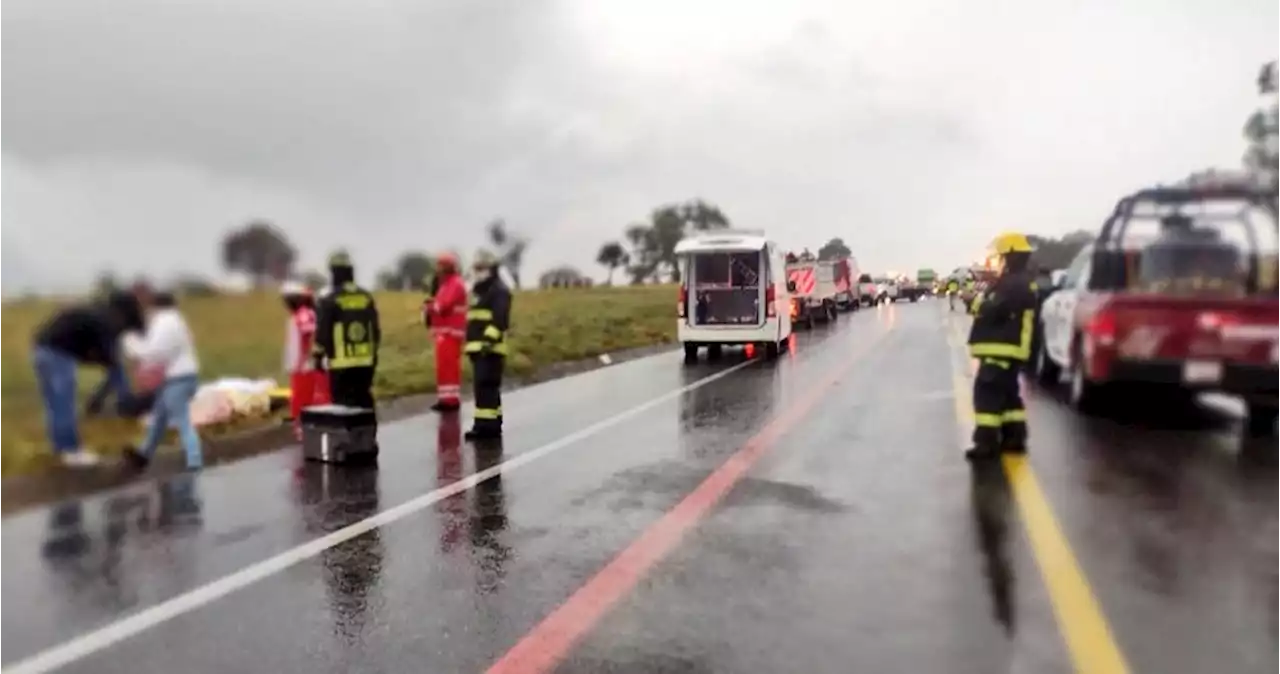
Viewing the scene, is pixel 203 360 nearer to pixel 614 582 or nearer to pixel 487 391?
pixel 487 391

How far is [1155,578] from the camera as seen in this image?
6039 millimetres

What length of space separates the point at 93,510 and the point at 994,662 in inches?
249

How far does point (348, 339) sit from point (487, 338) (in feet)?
4.44

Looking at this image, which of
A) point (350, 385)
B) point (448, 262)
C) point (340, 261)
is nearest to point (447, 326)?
point (448, 262)

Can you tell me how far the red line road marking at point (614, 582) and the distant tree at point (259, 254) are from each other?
2.65 m

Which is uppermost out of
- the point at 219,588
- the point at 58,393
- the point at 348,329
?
the point at 348,329

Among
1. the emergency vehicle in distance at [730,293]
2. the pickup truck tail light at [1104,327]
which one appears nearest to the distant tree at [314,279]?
the pickup truck tail light at [1104,327]

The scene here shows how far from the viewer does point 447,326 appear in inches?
553

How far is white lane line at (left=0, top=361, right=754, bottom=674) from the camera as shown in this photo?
5125mm

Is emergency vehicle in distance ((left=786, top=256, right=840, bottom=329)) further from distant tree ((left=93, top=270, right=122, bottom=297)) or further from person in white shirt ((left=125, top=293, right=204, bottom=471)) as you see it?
distant tree ((left=93, top=270, right=122, bottom=297))

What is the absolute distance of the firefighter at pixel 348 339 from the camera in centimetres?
1061

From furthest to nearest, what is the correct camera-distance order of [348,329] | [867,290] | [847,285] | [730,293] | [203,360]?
1. [867,290]
2. [847,285]
3. [730,293]
4. [348,329]
5. [203,360]

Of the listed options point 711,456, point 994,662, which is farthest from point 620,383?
point 994,662

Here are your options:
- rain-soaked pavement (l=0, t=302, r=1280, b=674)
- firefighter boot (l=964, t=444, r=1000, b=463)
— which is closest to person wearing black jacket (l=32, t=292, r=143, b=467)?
rain-soaked pavement (l=0, t=302, r=1280, b=674)
